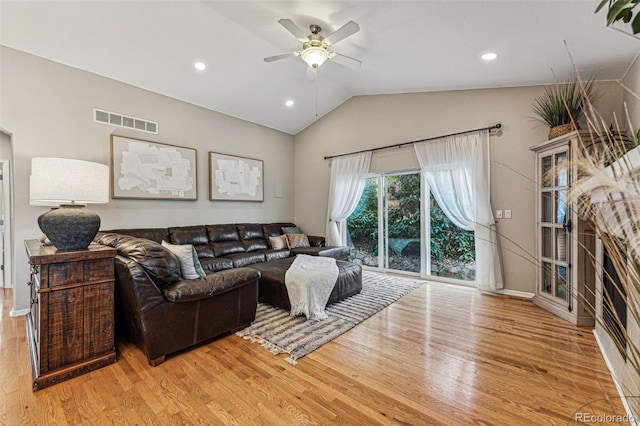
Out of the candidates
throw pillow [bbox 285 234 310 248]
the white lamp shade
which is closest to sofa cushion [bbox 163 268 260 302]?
the white lamp shade

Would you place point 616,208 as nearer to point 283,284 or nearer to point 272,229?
point 283,284

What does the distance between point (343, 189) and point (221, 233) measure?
2.42m

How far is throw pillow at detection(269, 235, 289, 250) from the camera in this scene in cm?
514

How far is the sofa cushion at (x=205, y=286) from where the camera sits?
7.25 ft

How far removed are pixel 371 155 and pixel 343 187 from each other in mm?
815

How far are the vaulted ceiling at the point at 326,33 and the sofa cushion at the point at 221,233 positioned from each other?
2050 millimetres

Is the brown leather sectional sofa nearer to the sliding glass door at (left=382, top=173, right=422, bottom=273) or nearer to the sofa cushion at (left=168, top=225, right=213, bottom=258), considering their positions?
the sofa cushion at (left=168, top=225, right=213, bottom=258)

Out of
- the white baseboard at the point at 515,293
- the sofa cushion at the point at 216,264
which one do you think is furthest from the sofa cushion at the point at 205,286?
the white baseboard at the point at 515,293

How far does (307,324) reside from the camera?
2889 mm

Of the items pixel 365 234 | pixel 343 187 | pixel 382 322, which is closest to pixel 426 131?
pixel 343 187

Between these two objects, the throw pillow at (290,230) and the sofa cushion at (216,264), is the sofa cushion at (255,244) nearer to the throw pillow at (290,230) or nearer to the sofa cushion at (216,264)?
the throw pillow at (290,230)

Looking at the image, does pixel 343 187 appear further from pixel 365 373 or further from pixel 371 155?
pixel 365 373

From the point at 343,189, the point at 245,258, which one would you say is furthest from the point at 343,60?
the point at 245,258

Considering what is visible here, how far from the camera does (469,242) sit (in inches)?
168
